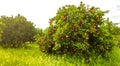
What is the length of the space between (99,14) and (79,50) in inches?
108

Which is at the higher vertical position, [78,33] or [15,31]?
[15,31]

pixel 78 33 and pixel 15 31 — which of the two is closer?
pixel 78 33

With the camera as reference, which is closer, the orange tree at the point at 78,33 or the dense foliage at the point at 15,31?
the orange tree at the point at 78,33

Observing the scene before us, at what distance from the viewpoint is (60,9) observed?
16609 millimetres

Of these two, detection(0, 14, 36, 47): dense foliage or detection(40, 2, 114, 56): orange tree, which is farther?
detection(0, 14, 36, 47): dense foliage

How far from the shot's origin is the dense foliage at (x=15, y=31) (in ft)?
76.7

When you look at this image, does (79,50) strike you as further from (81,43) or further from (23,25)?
(23,25)

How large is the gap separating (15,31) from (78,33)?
9.62 meters

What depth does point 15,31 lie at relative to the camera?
2364cm

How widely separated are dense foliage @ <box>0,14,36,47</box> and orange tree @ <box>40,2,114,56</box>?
7.21 m

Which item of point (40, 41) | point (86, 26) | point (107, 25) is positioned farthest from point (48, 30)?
point (107, 25)

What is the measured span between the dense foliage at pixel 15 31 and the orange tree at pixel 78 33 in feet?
23.7

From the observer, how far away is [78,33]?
50.4 feet

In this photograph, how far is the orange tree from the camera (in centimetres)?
1532
